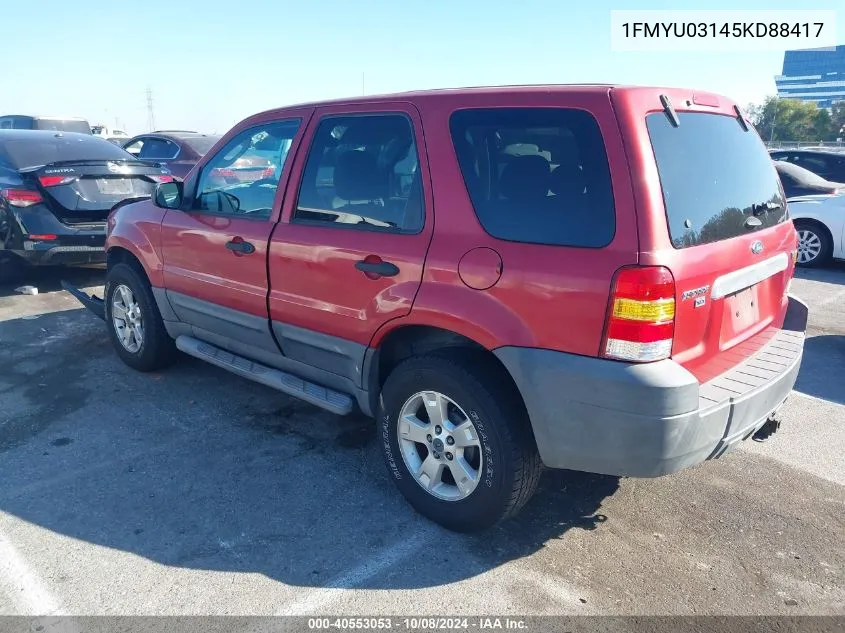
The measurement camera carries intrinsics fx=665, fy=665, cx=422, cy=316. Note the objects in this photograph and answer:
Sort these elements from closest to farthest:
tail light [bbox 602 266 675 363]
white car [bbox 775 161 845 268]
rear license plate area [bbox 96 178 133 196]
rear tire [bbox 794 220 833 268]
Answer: tail light [bbox 602 266 675 363]
rear license plate area [bbox 96 178 133 196]
white car [bbox 775 161 845 268]
rear tire [bbox 794 220 833 268]

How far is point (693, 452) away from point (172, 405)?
3311 mm

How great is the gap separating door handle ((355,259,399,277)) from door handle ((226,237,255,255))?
2.96ft

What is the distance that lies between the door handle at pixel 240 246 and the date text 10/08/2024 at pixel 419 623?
82.2 inches

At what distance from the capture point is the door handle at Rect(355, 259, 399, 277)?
3072mm

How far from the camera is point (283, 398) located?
4.60 metres

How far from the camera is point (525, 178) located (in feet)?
9.04

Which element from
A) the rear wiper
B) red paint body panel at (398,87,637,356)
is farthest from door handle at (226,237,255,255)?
the rear wiper

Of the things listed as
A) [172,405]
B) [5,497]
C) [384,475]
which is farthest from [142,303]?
[384,475]

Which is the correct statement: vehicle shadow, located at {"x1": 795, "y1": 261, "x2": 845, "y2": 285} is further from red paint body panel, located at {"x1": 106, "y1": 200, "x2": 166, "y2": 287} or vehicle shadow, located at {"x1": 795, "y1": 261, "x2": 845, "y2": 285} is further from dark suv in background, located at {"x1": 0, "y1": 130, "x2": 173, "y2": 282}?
dark suv in background, located at {"x1": 0, "y1": 130, "x2": 173, "y2": 282}

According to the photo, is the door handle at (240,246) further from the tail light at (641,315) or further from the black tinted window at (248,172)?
the tail light at (641,315)

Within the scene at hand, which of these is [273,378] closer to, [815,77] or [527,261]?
[527,261]

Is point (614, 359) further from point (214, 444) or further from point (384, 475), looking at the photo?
point (214, 444)

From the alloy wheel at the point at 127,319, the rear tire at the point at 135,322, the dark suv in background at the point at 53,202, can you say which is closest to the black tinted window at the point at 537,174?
the rear tire at the point at 135,322

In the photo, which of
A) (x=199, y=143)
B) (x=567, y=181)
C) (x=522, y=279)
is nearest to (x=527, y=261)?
(x=522, y=279)
